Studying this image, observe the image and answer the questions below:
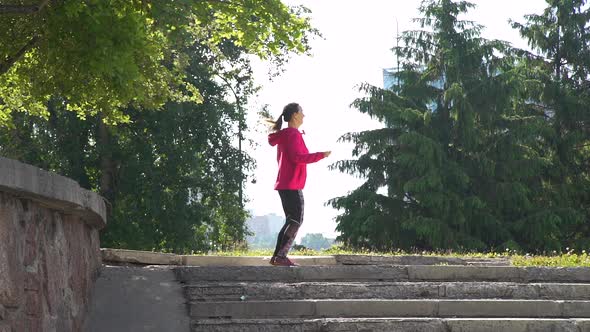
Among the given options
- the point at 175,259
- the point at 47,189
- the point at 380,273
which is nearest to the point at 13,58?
the point at 175,259

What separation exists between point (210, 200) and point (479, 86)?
37.4 ft

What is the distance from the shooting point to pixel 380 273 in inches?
364

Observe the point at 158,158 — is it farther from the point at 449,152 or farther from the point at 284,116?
the point at 284,116

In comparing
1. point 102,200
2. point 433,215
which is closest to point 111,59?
point 102,200

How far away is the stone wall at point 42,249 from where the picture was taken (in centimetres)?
535

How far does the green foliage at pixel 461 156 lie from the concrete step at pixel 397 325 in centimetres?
2380

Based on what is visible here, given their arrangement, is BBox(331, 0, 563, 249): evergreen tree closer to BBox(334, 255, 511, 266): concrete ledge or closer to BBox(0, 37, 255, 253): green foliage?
BBox(0, 37, 255, 253): green foliage

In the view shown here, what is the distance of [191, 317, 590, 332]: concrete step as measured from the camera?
7.62m

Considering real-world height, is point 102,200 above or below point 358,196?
below

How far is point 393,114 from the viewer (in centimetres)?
3481

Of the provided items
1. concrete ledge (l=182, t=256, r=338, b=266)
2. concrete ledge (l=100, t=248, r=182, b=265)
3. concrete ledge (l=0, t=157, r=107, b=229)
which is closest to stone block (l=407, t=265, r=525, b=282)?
concrete ledge (l=182, t=256, r=338, b=266)

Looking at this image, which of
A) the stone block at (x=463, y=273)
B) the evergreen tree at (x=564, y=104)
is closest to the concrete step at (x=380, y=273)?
the stone block at (x=463, y=273)

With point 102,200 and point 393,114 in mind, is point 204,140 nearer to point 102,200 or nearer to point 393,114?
point 393,114

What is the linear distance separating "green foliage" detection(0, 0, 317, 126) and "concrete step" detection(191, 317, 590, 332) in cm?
489
